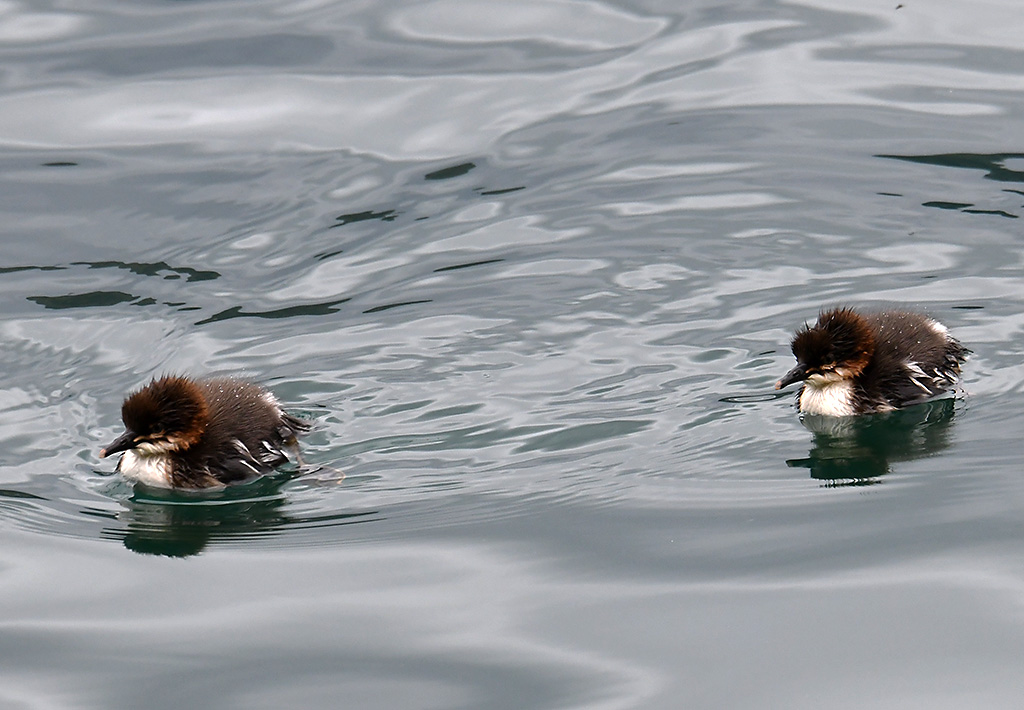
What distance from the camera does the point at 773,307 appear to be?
317 inches

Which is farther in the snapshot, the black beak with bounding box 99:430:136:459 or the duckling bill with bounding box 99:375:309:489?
the duckling bill with bounding box 99:375:309:489

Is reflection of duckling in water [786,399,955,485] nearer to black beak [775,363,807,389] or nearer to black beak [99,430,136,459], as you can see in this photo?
black beak [775,363,807,389]

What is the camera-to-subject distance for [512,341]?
7848 millimetres

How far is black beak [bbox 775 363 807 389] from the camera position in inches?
278

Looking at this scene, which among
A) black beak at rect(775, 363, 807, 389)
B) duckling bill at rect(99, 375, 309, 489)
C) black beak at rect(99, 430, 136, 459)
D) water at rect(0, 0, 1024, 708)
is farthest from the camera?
black beak at rect(775, 363, 807, 389)

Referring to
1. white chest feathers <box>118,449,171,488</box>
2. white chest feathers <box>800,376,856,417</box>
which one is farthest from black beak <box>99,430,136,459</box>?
white chest feathers <box>800,376,856,417</box>

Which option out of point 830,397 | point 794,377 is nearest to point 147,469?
point 794,377

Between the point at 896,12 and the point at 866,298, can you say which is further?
the point at 896,12

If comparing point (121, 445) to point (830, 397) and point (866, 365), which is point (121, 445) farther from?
point (866, 365)

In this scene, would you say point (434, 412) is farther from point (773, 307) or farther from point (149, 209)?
point (149, 209)

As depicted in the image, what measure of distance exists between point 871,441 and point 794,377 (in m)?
0.44

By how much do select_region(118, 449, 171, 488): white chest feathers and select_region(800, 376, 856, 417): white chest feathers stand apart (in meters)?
2.81

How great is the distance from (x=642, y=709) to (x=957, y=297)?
4.03 m

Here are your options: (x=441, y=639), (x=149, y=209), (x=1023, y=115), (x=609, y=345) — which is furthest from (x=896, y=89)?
(x=441, y=639)
